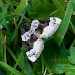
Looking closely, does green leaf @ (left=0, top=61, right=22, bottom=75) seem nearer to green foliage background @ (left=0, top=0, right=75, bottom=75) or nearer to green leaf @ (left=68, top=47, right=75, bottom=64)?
green foliage background @ (left=0, top=0, right=75, bottom=75)

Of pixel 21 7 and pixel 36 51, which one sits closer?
pixel 36 51

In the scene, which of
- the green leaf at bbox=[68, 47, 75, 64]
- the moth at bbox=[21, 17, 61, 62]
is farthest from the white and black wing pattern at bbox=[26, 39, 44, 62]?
the green leaf at bbox=[68, 47, 75, 64]

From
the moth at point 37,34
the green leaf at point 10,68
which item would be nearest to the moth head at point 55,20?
the moth at point 37,34

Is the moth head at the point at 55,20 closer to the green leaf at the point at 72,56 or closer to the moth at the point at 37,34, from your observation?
the moth at the point at 37,34

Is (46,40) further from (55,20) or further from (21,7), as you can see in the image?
(21,7)

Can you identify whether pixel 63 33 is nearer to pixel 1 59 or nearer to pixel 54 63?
pixel 54 63

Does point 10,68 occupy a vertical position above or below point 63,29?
below

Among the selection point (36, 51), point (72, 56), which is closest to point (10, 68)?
point (36, 51)
